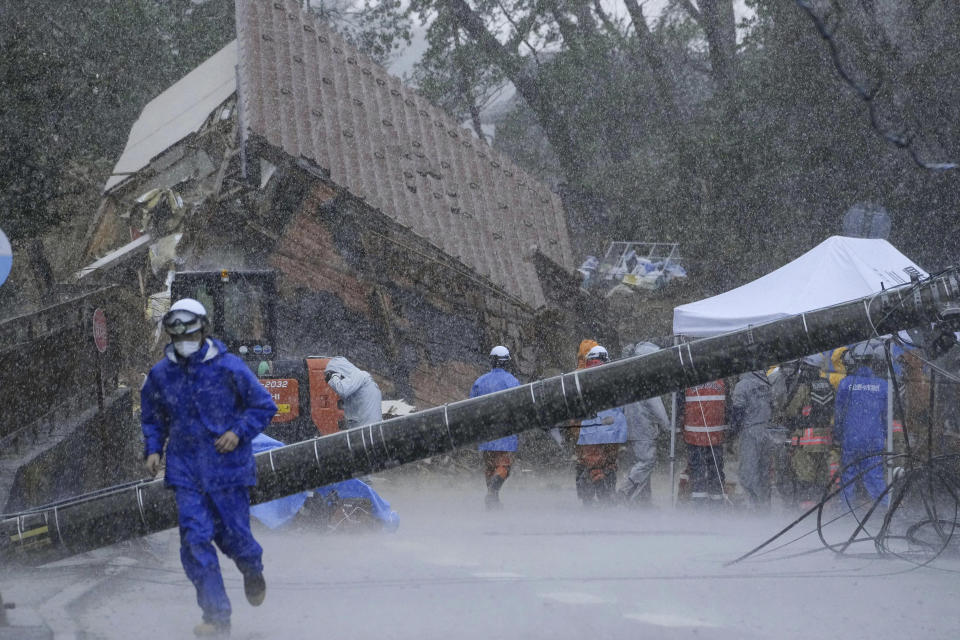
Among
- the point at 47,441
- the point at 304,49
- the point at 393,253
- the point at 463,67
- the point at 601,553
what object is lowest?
the point at 601,553

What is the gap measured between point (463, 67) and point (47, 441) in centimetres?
2232

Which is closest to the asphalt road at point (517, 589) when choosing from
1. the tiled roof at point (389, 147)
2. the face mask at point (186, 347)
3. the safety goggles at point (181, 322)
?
the face mask at point (186, 347)

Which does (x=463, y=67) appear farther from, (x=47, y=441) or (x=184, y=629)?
(x=184, y=629)


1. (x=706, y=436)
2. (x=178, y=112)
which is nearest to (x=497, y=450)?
(x=706, y=436)

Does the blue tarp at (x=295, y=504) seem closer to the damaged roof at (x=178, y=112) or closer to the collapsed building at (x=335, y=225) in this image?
the collapsed building at (x=335, y=225)

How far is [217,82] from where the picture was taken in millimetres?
19984

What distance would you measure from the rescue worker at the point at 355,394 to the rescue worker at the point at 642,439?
2.86m

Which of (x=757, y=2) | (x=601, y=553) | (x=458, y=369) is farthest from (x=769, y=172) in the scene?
(x=601, y=553)

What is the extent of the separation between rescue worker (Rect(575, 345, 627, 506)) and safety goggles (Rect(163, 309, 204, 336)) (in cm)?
616

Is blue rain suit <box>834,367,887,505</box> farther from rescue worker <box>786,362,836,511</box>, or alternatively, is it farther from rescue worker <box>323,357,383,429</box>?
rescue worker <box>323,357,383,429</box>

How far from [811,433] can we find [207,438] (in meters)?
7.22

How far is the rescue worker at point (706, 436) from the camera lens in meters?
11.1

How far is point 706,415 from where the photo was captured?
11.1 metres

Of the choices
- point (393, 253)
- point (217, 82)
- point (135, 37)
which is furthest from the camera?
point (135, 37)
